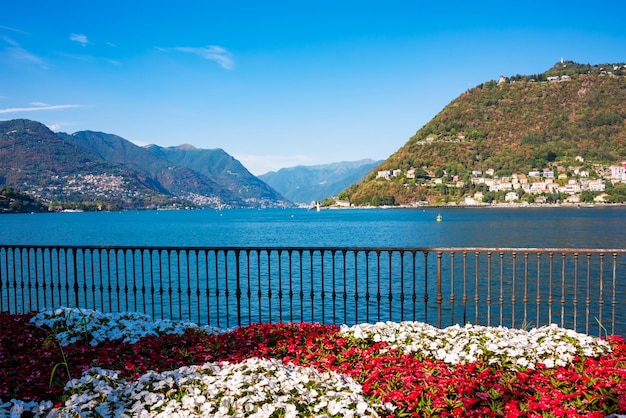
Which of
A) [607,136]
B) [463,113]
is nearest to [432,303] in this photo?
[607,136]

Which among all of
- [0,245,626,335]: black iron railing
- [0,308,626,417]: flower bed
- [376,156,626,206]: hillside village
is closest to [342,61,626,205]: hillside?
[376,156,626,206]: hillside village

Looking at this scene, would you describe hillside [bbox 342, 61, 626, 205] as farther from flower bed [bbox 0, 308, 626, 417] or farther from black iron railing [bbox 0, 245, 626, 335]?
flower bed [bbox 0, 308, 626, 417]

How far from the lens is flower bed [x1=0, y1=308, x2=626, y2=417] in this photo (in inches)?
146

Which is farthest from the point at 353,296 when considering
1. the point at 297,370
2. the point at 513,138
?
the point at 513,138

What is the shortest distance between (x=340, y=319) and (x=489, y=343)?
1269 centimetres

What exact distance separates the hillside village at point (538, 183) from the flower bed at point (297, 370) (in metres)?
153

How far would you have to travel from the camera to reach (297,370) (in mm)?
4434

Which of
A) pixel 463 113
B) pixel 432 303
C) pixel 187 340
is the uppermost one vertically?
pixel 463 113

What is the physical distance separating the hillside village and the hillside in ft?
2.36

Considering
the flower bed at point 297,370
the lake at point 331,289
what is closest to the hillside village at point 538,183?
the lake at point 331,289

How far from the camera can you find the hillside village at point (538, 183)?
140 m

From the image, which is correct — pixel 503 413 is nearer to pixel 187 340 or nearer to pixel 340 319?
pixel 187 340

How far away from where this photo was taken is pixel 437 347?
17.9ft

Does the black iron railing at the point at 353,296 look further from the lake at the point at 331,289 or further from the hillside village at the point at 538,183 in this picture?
the hillside village at the point at 538,183
